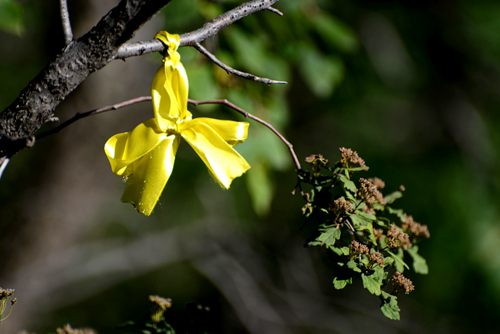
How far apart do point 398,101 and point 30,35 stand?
249 cm

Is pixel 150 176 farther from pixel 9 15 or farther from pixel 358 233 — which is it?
pixel 9 15

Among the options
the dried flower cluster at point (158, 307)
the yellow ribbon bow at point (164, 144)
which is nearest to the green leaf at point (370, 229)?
the yellow ribbon bow at point (164, 144)

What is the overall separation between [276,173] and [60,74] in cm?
212

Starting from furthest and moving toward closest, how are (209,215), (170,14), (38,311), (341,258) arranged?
(209,215) < (38,311) < (170,14) < (341,258)

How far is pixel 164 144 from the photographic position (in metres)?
0.34

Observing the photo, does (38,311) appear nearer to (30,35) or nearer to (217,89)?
(217,89)

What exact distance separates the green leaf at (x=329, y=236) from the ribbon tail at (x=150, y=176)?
0.53 ft

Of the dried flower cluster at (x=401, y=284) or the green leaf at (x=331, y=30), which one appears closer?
the dried flower cluster at (x=401, y=284)

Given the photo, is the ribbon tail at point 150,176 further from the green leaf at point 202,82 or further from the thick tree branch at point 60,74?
the green leaf at point 202,82

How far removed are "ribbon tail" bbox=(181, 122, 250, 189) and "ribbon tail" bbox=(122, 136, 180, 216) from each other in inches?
0.9

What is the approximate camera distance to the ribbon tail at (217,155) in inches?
13.6

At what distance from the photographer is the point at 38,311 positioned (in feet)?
4.94

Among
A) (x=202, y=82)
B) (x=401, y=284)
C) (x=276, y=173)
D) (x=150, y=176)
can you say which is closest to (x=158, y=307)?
(x=150, y=176)

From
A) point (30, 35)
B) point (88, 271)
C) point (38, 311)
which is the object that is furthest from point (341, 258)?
point (30, 35)
